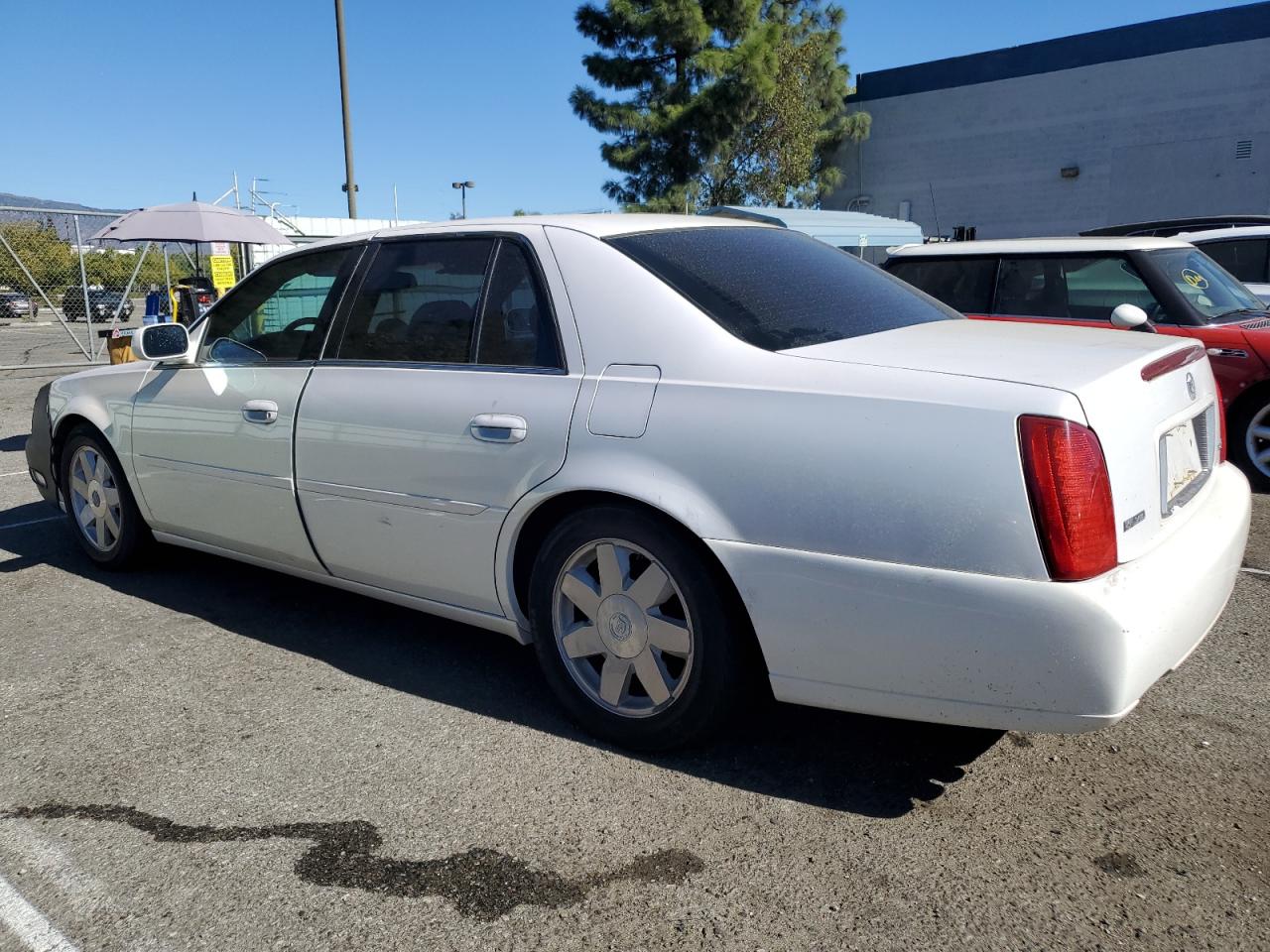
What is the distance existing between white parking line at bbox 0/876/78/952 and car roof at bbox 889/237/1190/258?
20.3 ft

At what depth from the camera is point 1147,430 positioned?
8.30 ft

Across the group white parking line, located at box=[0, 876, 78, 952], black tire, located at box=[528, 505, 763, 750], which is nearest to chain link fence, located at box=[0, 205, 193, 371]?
black tire, located at box=[528, 505, 763, 750]

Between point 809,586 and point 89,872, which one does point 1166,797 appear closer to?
point 809,586

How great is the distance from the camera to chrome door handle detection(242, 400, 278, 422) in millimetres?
3812

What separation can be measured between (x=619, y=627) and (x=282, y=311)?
82.3 inches

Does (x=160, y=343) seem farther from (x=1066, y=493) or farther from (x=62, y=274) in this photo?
(x=62, y=274)

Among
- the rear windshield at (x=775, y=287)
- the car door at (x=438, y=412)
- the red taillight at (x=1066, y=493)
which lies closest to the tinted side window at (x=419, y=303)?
the car door at (x=438, y=412)

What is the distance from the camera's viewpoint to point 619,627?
297 cm

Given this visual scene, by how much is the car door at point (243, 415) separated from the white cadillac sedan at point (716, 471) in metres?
0.02

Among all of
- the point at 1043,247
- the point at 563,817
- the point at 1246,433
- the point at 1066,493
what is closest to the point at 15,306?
the point at 1043,247

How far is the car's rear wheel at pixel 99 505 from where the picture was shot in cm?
471

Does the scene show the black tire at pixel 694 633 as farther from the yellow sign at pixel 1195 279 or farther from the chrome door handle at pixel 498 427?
the yellow sign at pixel 1195 279

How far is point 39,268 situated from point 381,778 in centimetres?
1688

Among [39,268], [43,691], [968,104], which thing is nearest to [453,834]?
[43,691]
